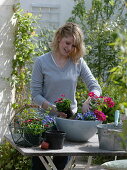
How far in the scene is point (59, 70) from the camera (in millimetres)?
3510

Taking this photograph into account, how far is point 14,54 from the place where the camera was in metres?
5.62

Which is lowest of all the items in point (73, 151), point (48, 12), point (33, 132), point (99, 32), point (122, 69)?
point (73, 151)

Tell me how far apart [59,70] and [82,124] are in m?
0.62

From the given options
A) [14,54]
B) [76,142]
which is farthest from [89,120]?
[14,54]

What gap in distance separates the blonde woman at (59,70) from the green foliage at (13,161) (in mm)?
1218

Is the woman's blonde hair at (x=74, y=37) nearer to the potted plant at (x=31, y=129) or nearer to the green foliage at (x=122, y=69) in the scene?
the potted plant at (x=31, y=129)

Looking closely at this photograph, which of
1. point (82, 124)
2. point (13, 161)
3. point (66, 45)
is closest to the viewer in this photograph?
point (82, 124)

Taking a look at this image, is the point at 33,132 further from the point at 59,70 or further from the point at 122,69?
the point at 122,69

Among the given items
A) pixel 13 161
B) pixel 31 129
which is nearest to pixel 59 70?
pixel 31 129

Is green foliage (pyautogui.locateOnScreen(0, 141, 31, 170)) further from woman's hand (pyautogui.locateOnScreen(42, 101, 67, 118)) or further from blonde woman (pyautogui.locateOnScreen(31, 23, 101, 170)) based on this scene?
woman's hand (pyautogui.locateOnScreen(42, 101, 67, 118))

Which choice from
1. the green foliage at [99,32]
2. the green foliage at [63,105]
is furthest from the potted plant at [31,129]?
the green foliage at [99,32]

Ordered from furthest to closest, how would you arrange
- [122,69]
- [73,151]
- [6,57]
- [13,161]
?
1. [6,57]
2. [13,161]
3. [73,151]
4. [122,69]

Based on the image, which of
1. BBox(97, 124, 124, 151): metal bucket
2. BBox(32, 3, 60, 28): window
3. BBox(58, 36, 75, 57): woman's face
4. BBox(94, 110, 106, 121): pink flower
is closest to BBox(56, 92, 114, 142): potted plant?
BBox(94, 110, 106, 121): pink flower

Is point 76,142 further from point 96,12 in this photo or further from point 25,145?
point 96,12
